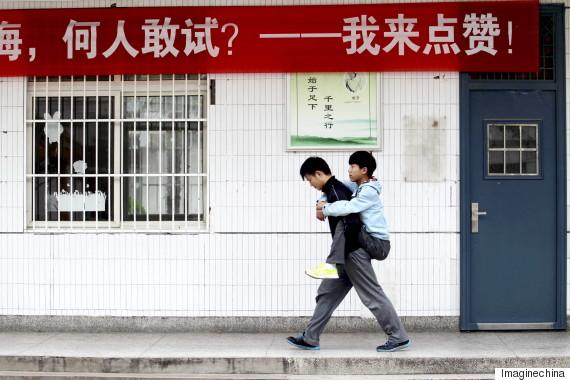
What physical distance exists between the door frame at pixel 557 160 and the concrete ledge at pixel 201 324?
0.42m

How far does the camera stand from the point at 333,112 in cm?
771

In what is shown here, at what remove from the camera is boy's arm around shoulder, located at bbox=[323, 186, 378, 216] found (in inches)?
259

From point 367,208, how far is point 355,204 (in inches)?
4.4

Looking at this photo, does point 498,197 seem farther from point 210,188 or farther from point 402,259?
point 210,188

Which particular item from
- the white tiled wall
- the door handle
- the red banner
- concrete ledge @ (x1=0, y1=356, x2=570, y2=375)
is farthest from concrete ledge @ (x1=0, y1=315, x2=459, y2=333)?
the red banner

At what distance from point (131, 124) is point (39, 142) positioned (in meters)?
0.92

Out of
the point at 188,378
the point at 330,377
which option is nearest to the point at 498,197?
the point at 330,377

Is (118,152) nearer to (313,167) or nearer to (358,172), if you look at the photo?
(313,167)

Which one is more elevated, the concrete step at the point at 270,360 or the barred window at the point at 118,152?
the barred window at the point at 118,152

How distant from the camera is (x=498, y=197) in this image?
7777 millimetres

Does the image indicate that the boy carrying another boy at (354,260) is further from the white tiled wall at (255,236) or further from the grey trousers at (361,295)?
the white tiled wall at (255,236)

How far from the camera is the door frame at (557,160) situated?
771 centimetres

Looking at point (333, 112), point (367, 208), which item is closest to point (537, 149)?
point (333, 112)

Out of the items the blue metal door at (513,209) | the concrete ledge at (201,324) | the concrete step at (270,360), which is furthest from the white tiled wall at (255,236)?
the concrete step at (270,360)
